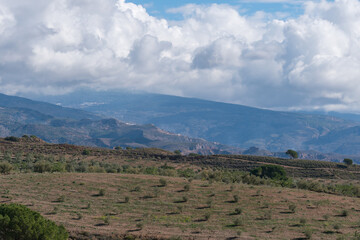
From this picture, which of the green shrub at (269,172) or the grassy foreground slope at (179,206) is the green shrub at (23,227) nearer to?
the grassy foreground slope at (179,206)

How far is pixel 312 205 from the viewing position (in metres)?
42.2

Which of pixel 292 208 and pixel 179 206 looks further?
pixel 292 208

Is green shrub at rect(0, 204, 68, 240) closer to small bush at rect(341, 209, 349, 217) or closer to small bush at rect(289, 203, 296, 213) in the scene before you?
small bush at rect(289, 203, 296, 213)

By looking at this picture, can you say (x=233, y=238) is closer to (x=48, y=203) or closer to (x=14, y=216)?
(x=14, y=216)

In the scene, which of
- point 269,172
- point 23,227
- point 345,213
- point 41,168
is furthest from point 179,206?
point 269,172

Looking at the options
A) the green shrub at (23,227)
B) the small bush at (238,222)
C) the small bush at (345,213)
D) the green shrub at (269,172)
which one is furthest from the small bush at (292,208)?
the green shrub at (269,172)

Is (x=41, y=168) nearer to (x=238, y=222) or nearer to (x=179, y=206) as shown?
(x=179, y=206)

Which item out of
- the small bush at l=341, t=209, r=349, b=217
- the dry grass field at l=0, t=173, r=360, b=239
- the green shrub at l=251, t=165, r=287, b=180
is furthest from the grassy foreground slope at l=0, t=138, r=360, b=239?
the green shrub at l=251, t=165, r=287, b=180

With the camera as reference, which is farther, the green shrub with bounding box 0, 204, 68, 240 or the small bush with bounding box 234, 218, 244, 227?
the small bush with bounding box 234, 218, 244, 227

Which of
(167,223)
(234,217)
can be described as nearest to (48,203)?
(167,223)

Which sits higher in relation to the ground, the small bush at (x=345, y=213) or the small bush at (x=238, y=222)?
the small bush at (x=345, y=213)

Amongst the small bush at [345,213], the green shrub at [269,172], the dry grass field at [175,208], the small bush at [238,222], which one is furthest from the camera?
the green shrub at [269,172]

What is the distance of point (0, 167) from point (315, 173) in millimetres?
59096

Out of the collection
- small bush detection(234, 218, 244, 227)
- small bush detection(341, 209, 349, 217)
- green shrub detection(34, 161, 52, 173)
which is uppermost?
green shrub detection(34, 161, 52, 173)
